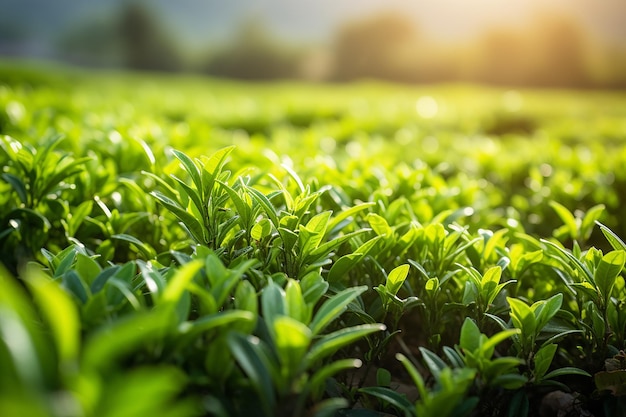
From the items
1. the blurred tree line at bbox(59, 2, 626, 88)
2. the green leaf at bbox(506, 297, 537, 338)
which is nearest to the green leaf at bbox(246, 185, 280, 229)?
the green leaf at bbox(506, 297, 537, 338)

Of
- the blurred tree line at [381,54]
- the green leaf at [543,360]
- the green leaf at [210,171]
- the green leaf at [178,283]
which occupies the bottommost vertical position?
the green leaf at [543,360]

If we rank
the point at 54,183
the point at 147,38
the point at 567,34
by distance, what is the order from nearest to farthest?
the point at 54,183 < the point at 567,34 < the point at 147,38

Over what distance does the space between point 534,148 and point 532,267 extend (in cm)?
282

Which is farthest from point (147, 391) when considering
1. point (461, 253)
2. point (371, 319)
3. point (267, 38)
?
point (267, 38)

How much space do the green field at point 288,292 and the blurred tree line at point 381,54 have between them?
32.0 meters

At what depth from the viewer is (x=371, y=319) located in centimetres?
163

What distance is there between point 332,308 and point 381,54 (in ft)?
123

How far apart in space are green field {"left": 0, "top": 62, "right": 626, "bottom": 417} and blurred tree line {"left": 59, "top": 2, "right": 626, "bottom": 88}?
32016 mm

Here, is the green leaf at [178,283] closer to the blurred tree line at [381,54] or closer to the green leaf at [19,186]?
the green leaf at [19,186]

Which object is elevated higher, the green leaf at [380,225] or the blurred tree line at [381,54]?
the blurred tree line at [381,54]

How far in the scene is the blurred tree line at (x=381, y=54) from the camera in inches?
1264

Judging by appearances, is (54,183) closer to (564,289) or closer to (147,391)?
(147,391)

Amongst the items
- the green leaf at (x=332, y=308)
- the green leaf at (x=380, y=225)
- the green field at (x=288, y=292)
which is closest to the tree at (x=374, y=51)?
the green field at (x=288, y=292)

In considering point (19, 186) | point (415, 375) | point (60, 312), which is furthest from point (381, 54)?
point (60, 312)
